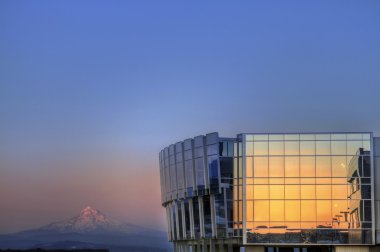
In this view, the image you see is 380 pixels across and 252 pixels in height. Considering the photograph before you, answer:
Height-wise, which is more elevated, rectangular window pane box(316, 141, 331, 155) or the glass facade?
rectangular window pane box(316, 141, 331, 155)

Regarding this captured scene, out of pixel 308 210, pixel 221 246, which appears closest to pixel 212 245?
pixel 221 246

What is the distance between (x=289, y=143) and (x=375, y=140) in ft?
24.1

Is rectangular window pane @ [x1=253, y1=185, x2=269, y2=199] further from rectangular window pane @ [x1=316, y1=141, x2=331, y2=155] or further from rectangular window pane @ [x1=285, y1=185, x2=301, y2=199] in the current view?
rectangular window pane @ [x1=316, y1=141, x2=331, y2=155]

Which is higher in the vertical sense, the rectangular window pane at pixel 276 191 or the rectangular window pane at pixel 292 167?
the rectangular window pane at pixel 292 167

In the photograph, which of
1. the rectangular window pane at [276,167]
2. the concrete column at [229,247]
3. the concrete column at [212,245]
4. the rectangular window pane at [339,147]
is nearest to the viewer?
the rectangular window pane at [339,147]

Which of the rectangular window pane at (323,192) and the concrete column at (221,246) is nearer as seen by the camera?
the rectangular window pane at (323,192)

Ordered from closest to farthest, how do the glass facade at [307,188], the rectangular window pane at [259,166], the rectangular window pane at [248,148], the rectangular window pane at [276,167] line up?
the glass facade at [307,188]
the rectangular window pane at [276,167]
the rectangular window pane at [259,166]
the rectangular window pane at [248,148]

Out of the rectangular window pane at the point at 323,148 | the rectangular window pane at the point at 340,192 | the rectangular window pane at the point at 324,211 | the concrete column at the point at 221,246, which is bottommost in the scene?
the concrete column at the point at 221,246

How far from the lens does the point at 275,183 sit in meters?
61.8

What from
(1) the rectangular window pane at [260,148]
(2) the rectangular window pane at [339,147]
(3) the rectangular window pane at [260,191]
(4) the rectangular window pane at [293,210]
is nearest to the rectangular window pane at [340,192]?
(2) the rectangular window pane at [339,147]

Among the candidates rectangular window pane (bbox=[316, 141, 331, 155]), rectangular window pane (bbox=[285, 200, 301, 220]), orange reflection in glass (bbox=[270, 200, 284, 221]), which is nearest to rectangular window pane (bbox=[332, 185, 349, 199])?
rectangular window pane (bbox=[316, 141, 331, 155])

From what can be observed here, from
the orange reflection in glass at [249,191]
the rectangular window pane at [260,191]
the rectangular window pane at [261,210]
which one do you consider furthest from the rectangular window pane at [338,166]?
the orange reflection in glass at [249,191]

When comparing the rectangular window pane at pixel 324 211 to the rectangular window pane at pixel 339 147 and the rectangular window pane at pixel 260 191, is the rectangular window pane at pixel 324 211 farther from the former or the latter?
the rectangular window pane at pixel 260 191

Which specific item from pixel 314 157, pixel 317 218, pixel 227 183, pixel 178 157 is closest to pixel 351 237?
pixel 317 218
